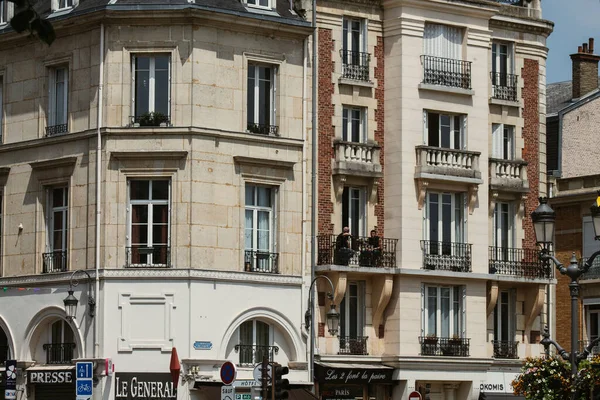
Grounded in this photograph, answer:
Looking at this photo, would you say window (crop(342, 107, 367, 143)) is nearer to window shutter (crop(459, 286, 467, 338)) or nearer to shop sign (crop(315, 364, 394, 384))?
window shutter (crop(459, 286, 467, 338))

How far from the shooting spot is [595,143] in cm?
4806

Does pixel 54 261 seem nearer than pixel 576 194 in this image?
Yes

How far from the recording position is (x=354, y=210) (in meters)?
40.3

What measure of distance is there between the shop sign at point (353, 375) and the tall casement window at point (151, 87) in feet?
25.9

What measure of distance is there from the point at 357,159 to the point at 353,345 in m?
5.08

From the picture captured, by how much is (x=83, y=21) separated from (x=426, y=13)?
386 inches

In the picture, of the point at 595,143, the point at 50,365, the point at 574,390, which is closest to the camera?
the point at 574,390

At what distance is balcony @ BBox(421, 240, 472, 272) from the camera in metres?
40.6

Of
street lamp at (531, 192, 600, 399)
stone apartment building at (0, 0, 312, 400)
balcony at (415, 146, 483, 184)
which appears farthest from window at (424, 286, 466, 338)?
street lamp at (531, 192, 600, 399)

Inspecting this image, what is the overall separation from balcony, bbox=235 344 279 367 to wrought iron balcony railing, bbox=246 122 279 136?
5.55 meters

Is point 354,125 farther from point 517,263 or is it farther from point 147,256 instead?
point 147,256

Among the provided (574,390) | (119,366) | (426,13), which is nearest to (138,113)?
(119,366)

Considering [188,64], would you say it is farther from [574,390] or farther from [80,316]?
[574,390]

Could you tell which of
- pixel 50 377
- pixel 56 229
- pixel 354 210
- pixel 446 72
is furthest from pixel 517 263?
pixel 50 377
